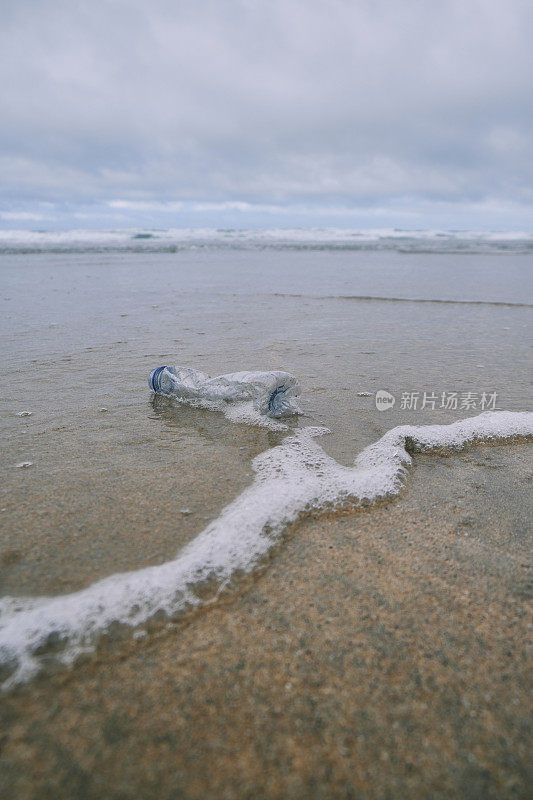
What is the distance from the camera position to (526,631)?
122 cm

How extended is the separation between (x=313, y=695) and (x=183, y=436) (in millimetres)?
1535

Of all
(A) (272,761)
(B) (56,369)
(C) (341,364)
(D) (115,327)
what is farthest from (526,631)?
(D) (115,327)

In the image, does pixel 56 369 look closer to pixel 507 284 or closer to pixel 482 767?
pixel 482 767

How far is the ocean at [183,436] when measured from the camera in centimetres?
136

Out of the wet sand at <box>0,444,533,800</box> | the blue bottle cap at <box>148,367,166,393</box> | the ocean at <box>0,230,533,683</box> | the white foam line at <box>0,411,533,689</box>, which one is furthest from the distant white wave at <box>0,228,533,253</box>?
the wet sand at <box>0,444,533,800</box>

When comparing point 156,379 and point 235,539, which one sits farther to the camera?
point 156,379

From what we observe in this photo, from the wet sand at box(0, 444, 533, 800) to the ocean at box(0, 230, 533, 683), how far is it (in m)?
0.15

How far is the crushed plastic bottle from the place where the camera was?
2.67 metres

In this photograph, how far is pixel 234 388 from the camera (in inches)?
112

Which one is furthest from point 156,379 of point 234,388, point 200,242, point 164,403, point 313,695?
point 200,242

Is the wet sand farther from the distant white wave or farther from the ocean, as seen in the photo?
the distant white wave

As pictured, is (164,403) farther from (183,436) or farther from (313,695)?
(313,695)

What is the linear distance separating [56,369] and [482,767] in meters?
3.39

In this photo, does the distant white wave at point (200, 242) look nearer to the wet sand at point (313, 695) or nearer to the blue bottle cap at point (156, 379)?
the blue bottle cap at point (156, 379)
